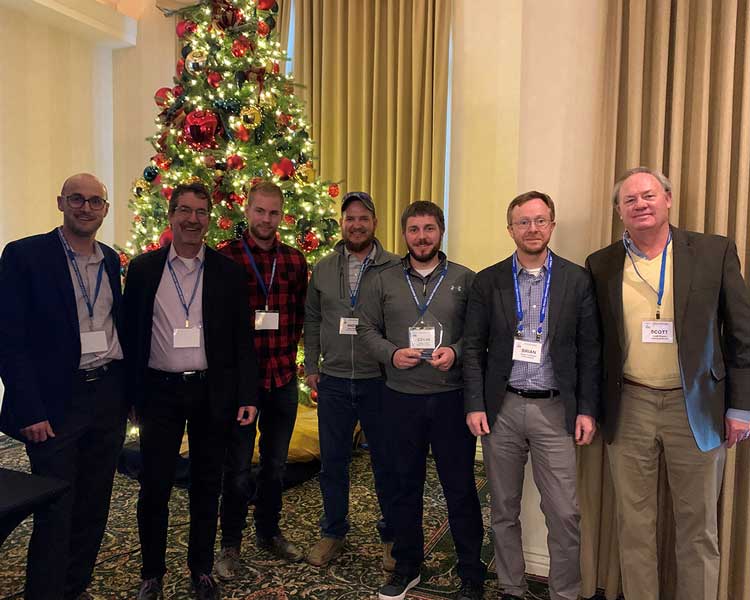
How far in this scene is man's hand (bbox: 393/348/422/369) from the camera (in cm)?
239

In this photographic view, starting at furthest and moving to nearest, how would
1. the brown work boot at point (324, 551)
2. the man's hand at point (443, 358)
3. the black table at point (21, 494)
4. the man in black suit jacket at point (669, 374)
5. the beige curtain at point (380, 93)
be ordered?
the beige curtain at point (380, 93)
the brown work boot at point (324, 551)
the man's hand at point (443, 358)
the man in black suit jacket at point (669, 374)
the black table at point (21, 494)

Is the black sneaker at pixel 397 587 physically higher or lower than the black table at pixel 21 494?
lower

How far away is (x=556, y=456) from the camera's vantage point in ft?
7.63

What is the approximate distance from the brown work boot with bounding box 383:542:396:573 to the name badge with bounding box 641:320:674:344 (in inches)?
58.8

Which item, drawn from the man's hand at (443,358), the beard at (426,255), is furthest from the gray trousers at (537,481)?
the beard at (426,255)

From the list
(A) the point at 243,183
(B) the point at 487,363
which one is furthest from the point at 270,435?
(A) the point at 243,183

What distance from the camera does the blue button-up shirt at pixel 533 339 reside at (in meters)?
2.31

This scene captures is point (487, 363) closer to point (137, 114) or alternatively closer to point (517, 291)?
point (517, 291)

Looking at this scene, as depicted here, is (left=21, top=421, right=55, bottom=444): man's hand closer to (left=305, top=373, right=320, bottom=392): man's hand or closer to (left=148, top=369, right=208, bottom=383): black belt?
(left=148, top=369, right=208, bottom=383): black belt

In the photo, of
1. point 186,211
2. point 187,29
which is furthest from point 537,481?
point 187,29

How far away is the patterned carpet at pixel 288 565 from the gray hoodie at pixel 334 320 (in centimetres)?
93

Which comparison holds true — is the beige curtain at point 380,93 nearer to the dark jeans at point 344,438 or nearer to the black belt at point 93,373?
the dark jeans at point 344,438

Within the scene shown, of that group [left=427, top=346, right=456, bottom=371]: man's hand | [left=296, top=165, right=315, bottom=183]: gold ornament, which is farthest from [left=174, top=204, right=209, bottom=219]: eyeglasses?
[left=296, top=165, right=315, bottom=183]: gold ornament

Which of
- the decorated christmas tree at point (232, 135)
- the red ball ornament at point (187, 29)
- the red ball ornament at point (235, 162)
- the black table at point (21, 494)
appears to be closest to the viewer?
the black table at point (21, 494)
